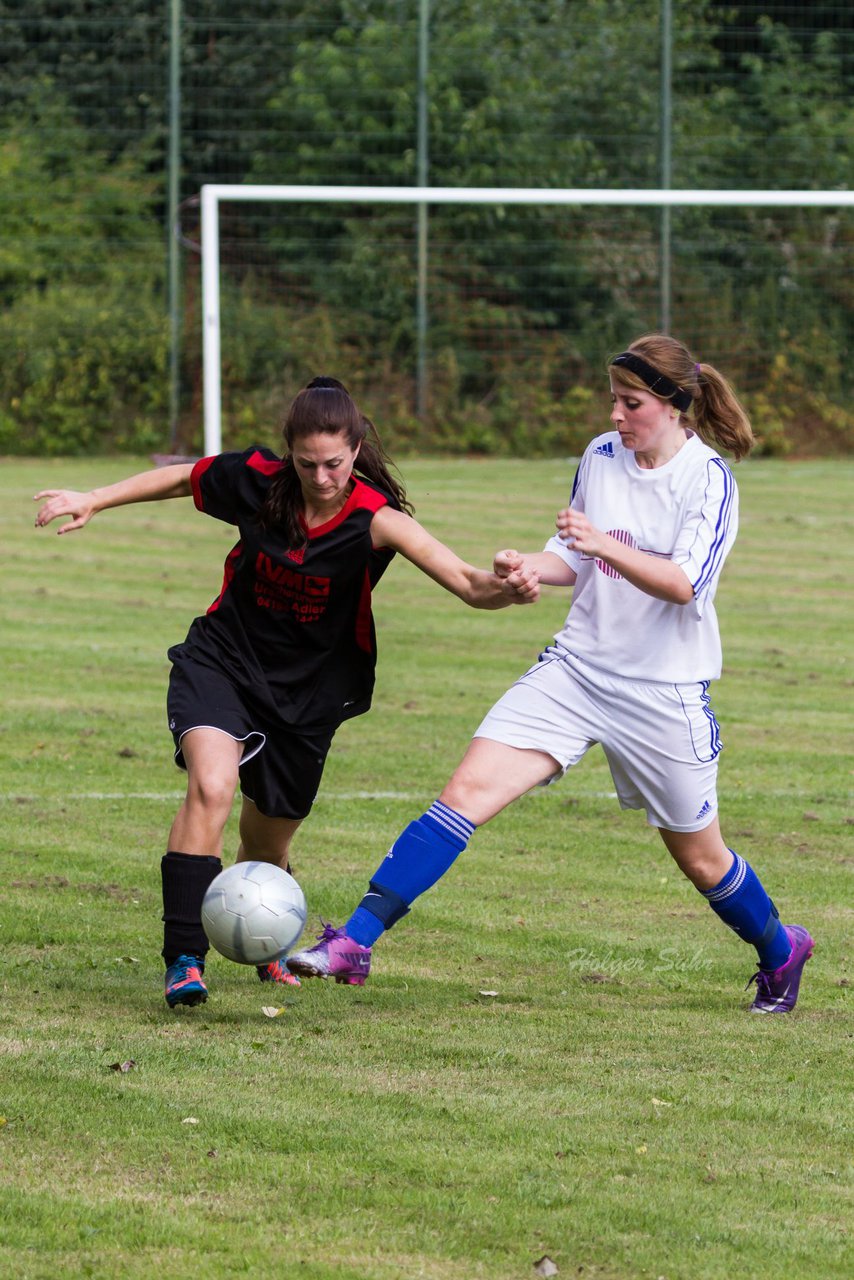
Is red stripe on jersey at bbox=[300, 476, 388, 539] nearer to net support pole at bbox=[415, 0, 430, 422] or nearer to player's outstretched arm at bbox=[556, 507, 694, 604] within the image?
player's outstretched arm at bbox=[556, 507, 694, 604]

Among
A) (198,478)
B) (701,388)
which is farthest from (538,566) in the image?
(198,478)

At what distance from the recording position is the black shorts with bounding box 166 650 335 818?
497 cm

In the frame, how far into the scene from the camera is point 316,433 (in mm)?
4820

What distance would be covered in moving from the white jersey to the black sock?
3.93 feet

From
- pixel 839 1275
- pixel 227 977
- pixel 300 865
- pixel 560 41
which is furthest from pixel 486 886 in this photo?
pixel 560 41

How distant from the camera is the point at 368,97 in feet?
81.7

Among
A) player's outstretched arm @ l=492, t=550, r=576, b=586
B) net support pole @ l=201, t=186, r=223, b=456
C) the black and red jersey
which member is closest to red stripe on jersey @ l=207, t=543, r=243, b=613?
the black and red jersey

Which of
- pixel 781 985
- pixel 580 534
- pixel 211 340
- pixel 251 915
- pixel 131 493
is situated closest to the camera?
pixel 580 534

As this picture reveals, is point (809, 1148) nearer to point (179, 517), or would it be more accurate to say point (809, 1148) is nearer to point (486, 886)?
point (486, 886)

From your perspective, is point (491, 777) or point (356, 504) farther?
point (356, 504)

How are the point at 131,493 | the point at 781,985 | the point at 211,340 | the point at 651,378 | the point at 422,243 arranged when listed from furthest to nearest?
1. the point at 422,243
2. the point at 211,340
3. the point at 131,493
4. the point at 781,985
5. the point at 651,378

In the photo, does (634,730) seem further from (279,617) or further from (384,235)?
(384,235)

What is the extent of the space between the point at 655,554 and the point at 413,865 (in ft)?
3.48

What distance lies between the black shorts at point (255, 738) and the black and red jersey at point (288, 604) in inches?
1.7
